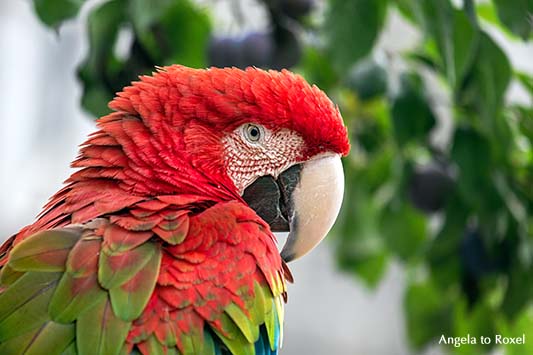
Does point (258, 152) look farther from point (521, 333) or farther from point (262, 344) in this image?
point (521, 333)

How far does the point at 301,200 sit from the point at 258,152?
70 millimetres

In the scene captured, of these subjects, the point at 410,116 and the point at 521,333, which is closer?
the point at 410,116

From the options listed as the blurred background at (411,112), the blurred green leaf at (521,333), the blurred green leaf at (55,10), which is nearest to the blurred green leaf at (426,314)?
the blurred background at (411,112)

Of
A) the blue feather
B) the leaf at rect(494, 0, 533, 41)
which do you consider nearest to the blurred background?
the leaf at rect(494, 0, 533, 41)

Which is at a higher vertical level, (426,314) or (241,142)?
(241,142)

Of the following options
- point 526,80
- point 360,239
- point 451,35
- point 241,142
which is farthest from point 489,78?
point 360,239

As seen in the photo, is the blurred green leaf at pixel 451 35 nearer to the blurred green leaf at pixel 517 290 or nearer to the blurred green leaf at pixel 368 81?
the blurred green leaf at pixel 368 81

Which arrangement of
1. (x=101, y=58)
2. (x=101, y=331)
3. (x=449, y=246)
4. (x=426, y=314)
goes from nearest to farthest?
1. (x=101, y=331)
2. (x=101, y=58)
3. (x=449, y=246)
4. (x=426, y=314)

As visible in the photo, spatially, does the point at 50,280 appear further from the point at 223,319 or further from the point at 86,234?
Answer: the point at 223,319

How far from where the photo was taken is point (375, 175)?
63.7 inches

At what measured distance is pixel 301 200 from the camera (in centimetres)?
96

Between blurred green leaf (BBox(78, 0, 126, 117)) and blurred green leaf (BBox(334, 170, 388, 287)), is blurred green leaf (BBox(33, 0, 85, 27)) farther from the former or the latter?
blurred green leaf (BBox(334, 170, 388, 287))

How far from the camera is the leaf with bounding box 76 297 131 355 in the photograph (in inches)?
30.0

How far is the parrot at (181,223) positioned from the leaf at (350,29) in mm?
213
